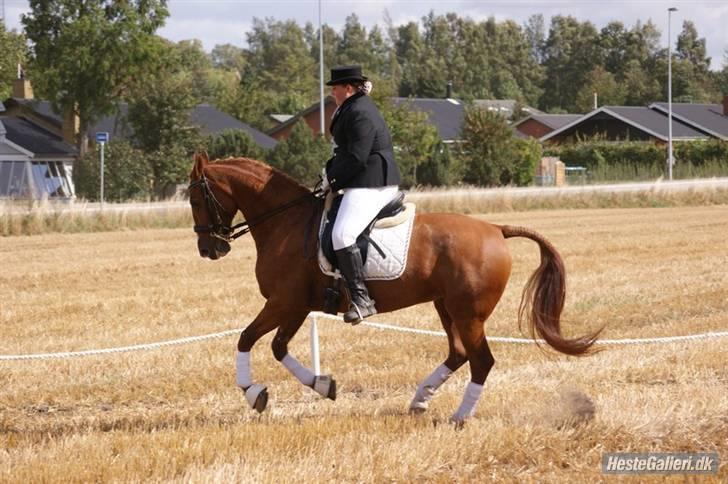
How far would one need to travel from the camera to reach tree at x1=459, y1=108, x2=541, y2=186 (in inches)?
2430

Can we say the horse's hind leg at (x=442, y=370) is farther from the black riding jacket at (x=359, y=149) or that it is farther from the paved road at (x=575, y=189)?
the paved road at (x=575, y=189)

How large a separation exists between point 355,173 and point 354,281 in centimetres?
93

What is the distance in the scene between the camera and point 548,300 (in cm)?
1005

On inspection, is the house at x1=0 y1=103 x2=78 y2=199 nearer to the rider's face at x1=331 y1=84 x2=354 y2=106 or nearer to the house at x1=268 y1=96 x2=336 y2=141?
the house at x1=268 y1=96 x2=336 y2=141

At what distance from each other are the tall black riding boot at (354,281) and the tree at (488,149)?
170ft

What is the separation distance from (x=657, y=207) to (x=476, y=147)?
18.1 meters

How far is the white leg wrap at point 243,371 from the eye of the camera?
384 inches

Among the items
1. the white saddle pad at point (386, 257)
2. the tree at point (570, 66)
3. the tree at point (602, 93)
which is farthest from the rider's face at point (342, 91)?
the tree at point (570, 66)

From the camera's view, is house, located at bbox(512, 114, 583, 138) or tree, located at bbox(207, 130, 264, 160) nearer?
tree, located at bbox(207, 130, 264, 160)

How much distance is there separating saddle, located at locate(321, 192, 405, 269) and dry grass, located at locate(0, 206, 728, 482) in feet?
4.59

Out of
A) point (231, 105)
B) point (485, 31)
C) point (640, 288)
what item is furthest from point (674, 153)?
point (485, 31)

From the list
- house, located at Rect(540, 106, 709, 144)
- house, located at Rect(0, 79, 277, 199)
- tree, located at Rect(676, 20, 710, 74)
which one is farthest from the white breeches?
tree, located at Rect(676, 20, 710, 74)

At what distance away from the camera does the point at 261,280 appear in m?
9.94

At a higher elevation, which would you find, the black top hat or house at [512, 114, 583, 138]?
house at [512, 114, 583, 138]
